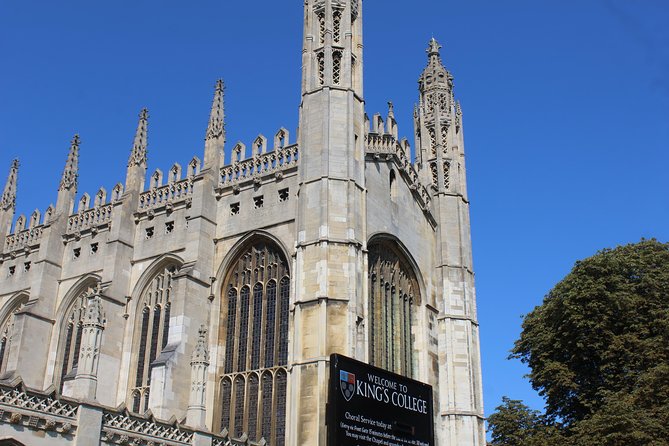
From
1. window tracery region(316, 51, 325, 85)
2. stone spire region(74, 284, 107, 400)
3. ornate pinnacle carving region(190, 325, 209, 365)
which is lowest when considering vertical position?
stone spire region(74, 284, 107, 400)

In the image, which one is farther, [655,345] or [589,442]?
[655,345]

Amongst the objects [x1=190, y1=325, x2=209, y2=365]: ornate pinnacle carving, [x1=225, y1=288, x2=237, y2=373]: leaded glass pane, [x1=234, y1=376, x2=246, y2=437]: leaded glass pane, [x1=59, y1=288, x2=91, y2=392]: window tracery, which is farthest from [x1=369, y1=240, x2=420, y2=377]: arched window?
[x1=59, y1=288, x2=91, y2=392]: window tracery

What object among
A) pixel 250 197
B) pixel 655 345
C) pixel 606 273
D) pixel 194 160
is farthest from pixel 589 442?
pixel 194 160

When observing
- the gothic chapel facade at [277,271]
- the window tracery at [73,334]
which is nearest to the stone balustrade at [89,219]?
the gothic chapel facade at [277,271]

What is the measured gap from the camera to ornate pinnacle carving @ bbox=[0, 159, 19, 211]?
42.6m

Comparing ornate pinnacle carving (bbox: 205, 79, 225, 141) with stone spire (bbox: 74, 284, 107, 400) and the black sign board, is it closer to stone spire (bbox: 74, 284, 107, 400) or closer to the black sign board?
the black sign board

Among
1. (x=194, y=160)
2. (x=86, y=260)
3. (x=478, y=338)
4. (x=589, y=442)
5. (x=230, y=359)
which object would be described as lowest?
(x=589, y=442)

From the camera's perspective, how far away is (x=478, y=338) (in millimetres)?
36531

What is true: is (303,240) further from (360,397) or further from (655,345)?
(655,345)

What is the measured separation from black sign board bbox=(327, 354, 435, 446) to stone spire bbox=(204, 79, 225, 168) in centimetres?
1417

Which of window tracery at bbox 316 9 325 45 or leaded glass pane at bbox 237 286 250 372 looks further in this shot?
window tracery at bbox 316 9 325 45

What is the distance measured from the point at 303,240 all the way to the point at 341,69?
295 inches

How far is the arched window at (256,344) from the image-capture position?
94.3 feet

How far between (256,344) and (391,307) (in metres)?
6.04
